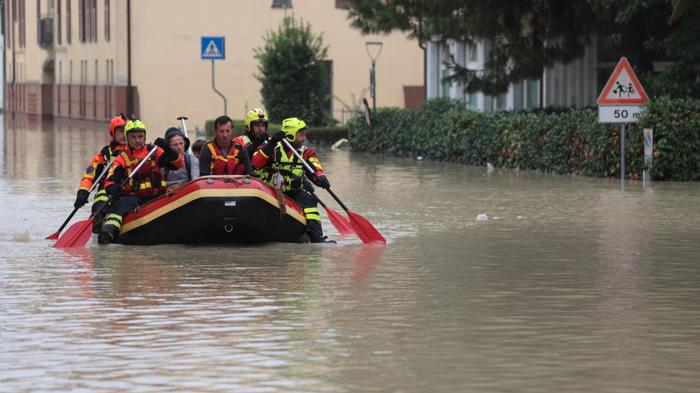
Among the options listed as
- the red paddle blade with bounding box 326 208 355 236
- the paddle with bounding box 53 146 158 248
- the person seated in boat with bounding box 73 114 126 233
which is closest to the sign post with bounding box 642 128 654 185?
the red paddle blade with bounding box 326 208 355 236

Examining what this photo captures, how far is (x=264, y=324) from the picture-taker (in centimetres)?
1117

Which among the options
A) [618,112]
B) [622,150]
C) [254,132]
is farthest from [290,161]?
[622,150]

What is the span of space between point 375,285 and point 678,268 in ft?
9.79

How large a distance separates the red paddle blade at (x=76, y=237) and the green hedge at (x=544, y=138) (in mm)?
11928

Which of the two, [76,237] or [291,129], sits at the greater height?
[291,129]

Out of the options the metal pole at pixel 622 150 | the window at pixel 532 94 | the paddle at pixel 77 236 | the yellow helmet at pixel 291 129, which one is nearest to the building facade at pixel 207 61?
the window at pixel 532 94

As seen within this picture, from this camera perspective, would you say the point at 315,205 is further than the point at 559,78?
No

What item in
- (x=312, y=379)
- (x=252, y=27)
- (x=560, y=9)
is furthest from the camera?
(x=252, y=27)

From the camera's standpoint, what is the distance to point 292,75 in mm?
51000

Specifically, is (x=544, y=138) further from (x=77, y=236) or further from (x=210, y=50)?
(x=77, y=236)

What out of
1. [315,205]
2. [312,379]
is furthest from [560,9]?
[312,379]

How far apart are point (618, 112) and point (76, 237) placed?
39.8ft

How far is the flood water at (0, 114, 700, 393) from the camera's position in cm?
921

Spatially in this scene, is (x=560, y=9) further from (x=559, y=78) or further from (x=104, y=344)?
(x=104, y=344)
